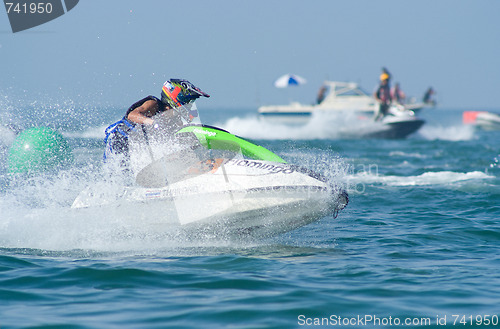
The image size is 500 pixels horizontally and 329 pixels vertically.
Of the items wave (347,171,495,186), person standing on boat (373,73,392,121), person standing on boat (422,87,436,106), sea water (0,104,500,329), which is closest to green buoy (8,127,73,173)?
sea water (0,104,500,329)

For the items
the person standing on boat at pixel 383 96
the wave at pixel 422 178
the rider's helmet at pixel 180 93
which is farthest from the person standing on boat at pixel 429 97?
the rider's helmet at pixel 180 93

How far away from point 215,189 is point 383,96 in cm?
2105

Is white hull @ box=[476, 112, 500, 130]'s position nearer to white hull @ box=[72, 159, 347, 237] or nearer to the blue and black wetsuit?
white hull @ box=[72, 159, 347, 237]

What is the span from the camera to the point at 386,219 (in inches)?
334

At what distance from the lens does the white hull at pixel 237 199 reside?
20.7 ft

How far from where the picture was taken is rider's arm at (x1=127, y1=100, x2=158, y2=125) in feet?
22.1

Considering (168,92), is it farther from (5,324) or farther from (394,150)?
(394,150)

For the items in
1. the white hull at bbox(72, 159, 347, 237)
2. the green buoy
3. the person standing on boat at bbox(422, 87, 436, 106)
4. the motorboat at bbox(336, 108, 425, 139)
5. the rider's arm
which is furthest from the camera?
the person standing on boat at bbox(422, 87, 436, 106)

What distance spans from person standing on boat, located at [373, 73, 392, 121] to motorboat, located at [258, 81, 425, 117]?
161 inches

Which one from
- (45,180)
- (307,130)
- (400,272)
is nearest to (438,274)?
(400,272)

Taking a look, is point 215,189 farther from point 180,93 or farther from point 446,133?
point 446,133

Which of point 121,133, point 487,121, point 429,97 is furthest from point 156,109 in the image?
point 487,121

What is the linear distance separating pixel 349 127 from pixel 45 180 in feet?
75.8

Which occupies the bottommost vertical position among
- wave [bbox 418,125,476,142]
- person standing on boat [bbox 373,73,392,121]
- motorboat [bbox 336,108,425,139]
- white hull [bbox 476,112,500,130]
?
white hull [bbox 476,112,500,130]
